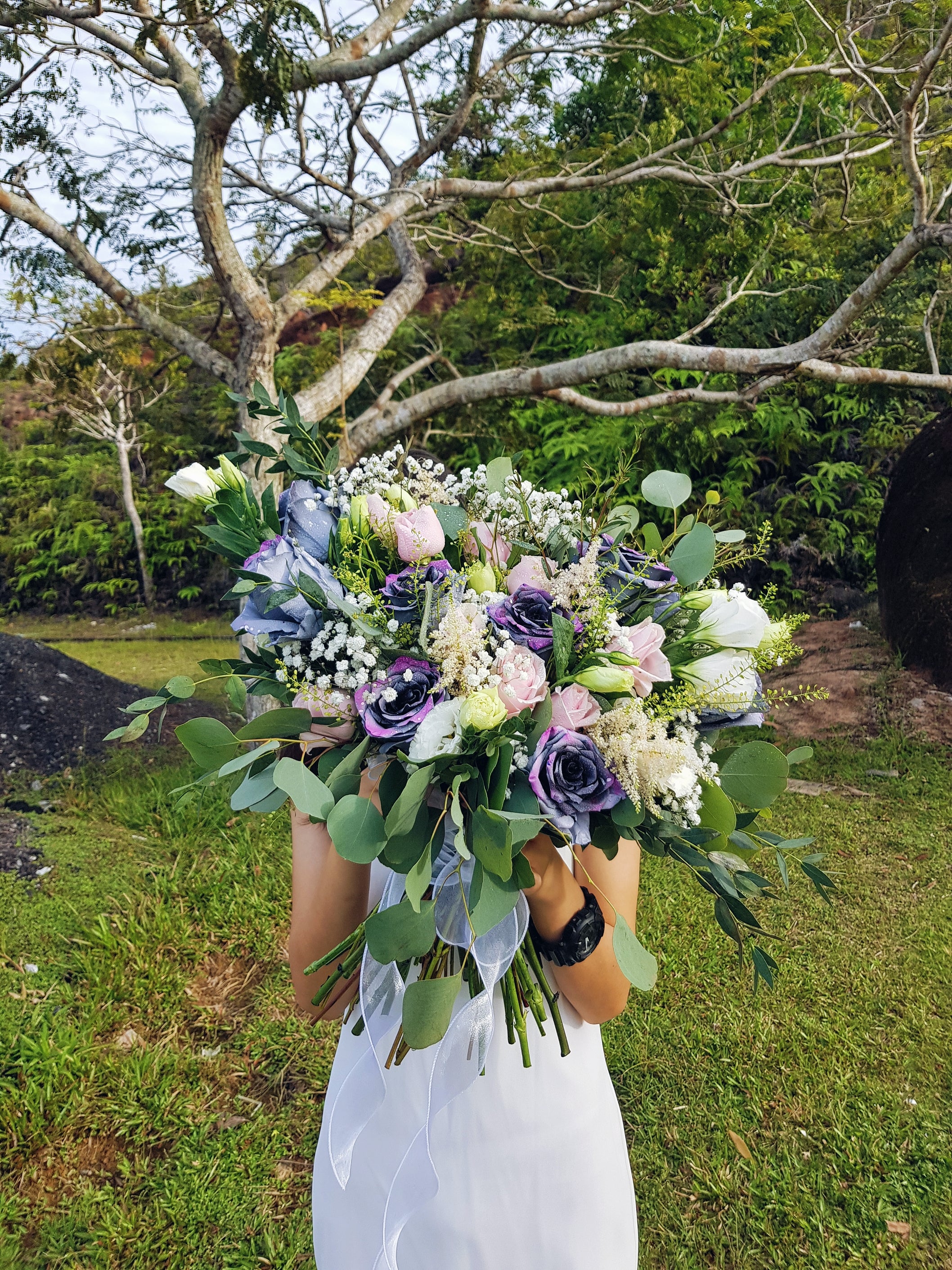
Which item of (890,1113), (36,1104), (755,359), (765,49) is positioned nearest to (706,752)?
(890,1113)

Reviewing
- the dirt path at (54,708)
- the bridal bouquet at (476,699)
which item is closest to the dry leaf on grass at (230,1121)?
the bridal bouquet at (476,699)

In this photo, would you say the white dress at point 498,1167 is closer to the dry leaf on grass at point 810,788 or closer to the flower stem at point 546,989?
the flower stem at point 546,989

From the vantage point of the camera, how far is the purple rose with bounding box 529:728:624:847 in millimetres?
1149

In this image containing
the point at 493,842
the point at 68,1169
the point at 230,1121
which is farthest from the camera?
the point at 230,1121

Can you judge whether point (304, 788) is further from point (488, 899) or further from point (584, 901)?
point (584, 901)

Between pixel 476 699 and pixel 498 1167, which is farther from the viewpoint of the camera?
pixel 498 1167

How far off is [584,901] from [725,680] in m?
0.45

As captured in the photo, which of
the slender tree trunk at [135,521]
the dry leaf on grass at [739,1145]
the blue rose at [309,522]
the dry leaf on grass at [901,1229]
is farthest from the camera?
the slender tree trunk at [135,521]

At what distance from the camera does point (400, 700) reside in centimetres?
121

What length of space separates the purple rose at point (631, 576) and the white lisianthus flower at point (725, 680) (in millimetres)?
118

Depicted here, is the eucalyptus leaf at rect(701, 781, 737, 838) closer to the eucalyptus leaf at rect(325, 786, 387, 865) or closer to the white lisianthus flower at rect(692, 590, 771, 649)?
the white lisianthus flower at rect(692, 590, 771, 649)

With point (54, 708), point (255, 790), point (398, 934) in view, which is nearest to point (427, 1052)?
point (398, 934)

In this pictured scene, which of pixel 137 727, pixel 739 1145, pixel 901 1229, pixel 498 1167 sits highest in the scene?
pixel 137 727

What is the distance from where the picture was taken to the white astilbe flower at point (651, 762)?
114cm
